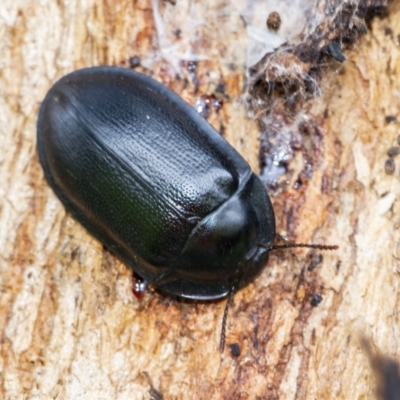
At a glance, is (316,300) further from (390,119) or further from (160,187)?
(390,119)

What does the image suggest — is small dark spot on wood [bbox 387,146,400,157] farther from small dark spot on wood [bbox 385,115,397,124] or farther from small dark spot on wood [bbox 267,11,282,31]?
small dark spot on wood [bbox 267,11,282,31]

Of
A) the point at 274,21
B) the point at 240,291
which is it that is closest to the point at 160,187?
the point at 240,291

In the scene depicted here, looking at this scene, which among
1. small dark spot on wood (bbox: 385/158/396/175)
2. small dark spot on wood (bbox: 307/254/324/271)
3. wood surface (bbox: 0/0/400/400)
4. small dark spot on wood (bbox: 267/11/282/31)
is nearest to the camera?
wood surface (bbox: 0/0/400/400)

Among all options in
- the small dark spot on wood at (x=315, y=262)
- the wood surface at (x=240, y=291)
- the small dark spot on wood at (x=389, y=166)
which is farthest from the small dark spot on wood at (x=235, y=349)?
the small dark spot on wood at (x=389, y=166)

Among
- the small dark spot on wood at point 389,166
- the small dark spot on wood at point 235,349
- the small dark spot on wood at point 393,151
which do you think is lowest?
the small dark spot on wood at point 235,349

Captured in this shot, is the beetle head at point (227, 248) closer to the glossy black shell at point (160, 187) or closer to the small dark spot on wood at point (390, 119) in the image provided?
the glossy black shell at point (160, 187)

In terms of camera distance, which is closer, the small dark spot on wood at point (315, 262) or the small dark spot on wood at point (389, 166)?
the small dark spot on wood at point (315, 262)

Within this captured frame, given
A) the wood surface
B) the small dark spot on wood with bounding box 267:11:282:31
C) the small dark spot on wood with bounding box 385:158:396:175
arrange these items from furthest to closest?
the small dark spot on wood with bounding box 267:11:282:31, the small dark spot on wood with bounding box 385:158:396:175, the wood surface

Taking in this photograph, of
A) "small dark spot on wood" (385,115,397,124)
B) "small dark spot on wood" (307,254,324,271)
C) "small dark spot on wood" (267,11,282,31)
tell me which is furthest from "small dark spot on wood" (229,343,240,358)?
"small dark spot on wood" (267,11,282,31)

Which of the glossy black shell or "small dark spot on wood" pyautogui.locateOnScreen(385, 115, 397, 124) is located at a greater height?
"small dark spot on wood" pyautogui.locateOnScreen(385, 115, 397, 124)
